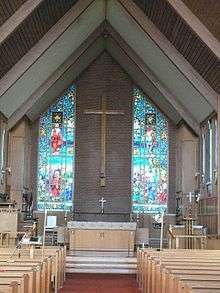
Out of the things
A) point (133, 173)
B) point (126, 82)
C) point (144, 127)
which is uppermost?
point (126, 82)

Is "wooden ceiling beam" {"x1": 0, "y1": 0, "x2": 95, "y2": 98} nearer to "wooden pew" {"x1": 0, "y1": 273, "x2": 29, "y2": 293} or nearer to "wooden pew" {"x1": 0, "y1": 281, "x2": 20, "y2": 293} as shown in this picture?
"wooden pew" {"x1": 0, "y1": 273, "x2": 29, "y2": 293}

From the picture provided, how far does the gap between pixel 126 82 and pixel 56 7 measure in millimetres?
6665

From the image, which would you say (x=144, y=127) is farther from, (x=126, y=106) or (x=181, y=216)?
(x=181, y=216)

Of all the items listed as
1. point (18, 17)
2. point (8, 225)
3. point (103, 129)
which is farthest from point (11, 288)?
point (103, 129)

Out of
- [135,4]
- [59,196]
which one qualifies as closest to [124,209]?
[59,196]

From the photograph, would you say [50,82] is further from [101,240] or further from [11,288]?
[11,288]

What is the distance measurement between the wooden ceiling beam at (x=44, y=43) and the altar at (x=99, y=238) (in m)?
4.35

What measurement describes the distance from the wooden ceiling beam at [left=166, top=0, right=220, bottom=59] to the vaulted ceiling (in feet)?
0.07

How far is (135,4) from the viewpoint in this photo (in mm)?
16562

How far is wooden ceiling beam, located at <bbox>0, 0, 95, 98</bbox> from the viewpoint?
53.7ft

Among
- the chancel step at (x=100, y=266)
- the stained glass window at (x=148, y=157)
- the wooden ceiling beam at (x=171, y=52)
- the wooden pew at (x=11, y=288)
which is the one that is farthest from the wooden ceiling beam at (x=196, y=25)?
the wooden pew at (x=11, y=288)

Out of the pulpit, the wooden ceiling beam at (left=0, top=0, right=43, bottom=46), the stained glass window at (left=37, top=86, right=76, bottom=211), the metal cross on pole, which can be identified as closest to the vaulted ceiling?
the wooden ceiling beam at (left=0, top=0, right=43, bottom=46)

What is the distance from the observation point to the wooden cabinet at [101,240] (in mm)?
16766

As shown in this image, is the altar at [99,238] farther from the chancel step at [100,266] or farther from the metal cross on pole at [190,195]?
the metal cross on pole at [190,195]
